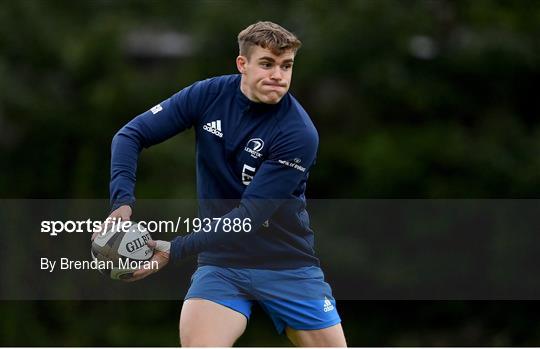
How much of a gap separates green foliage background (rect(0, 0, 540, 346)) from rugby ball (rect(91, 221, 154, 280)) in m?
9.07

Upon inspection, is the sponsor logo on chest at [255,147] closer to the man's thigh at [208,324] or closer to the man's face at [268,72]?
the man's face at [268,72]

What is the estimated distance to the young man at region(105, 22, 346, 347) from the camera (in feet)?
16.5

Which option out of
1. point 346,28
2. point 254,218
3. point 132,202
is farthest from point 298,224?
point 346,28

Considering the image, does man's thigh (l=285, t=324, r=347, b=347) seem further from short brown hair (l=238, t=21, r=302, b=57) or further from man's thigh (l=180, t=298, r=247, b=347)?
short brown hair (l=238, t=21, r=302, b=57)

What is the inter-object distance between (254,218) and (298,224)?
37 centimetres

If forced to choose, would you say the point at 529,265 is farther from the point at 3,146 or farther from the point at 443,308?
the point at 3,146

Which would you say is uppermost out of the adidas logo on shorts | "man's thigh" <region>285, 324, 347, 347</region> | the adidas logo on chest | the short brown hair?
the short brown hair

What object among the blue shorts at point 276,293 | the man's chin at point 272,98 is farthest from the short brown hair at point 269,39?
the blue shorts at point 276,293

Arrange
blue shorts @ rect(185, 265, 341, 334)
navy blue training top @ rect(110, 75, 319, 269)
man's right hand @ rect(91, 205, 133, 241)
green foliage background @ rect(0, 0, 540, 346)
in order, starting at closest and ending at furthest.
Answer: man's right hand @ rect(91, 205, 133, 241) < navy blue training top @ rect(110, 75, 319, 269) < blue shorts @ rect(185, 265, 341, 334) < green foliage background @ rect(0, 0, 540, 346)

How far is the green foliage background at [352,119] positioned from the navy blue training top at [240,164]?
29.1ft

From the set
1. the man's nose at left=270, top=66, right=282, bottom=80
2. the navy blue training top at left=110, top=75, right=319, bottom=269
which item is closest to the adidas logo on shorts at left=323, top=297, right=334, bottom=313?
the navy blue training top at left=110, top=75, right=319, bottom=269

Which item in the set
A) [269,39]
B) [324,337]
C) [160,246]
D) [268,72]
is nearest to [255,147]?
[268,72]

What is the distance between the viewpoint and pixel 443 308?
580 inches

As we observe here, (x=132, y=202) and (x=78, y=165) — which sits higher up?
(x=78, y=165)
